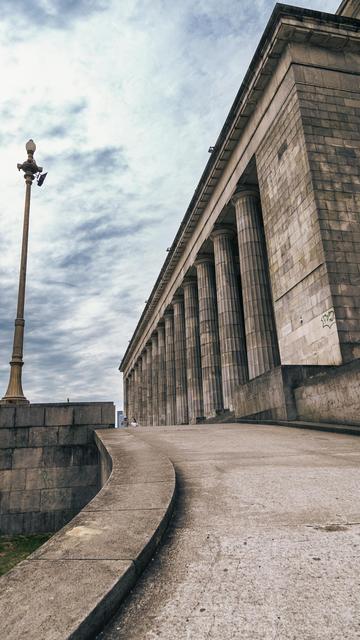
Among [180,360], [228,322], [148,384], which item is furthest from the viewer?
[148,384]

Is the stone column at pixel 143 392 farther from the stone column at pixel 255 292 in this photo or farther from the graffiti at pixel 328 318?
the graffiti at pixel 328 318

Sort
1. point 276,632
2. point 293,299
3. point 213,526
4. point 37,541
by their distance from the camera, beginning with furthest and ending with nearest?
point 293,299
point 37,541
point 213,526
point 276,632

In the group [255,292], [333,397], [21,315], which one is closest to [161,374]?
[255,292]

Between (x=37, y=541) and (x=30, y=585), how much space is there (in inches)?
395

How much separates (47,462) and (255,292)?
1226 cm

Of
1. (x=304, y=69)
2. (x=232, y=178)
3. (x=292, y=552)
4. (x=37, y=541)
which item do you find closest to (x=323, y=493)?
(x=292, y=552)

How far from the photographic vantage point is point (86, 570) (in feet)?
6.54

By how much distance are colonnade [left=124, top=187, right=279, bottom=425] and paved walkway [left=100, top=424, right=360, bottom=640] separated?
1201 cm

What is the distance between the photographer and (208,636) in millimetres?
1664

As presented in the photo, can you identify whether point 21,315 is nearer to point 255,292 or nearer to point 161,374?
point 255,292

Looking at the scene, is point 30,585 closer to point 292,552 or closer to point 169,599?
point 169,599

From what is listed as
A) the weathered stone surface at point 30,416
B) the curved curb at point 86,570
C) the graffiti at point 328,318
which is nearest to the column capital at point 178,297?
the graffiti at point 328,318

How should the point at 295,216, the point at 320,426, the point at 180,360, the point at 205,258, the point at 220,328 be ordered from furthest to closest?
1. the point at 180,360
2. the point at 205,258
3. the point at 220,328
4. the point at 295,216
5. the point at 320,426

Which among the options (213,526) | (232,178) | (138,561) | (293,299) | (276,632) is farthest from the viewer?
(232,178)
